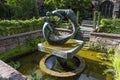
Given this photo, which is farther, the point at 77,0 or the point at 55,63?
the point at 77,0

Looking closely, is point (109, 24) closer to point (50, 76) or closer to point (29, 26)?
point (29, 26)

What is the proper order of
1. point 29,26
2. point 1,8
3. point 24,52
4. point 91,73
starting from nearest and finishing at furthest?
1. point 91,73
2. point 24,52
3. point 29,26
4. point 1,8

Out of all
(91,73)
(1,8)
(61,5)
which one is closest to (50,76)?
(91,73)

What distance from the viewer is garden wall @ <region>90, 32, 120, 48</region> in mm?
9984

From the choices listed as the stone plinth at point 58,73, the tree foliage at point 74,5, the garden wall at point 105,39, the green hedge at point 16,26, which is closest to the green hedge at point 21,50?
the green hedge at point 16,26

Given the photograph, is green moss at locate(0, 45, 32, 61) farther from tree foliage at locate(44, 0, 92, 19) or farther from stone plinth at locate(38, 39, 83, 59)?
tree foliage at locate(44, 0, 92, 19)

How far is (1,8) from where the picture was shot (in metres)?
18.5

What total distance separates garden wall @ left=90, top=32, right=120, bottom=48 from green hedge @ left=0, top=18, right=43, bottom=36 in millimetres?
4353

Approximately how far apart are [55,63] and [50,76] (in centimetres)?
111

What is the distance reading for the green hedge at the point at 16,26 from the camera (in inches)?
387

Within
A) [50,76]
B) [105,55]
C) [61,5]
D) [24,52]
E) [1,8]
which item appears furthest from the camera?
[1,8]

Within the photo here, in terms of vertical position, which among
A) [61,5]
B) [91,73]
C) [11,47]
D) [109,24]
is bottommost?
[91,73]

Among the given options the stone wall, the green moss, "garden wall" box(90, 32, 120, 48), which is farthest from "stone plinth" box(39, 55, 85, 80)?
"garden wall" box(90, 32, 120, 48)

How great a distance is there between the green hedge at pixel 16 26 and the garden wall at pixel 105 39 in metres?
4.35
